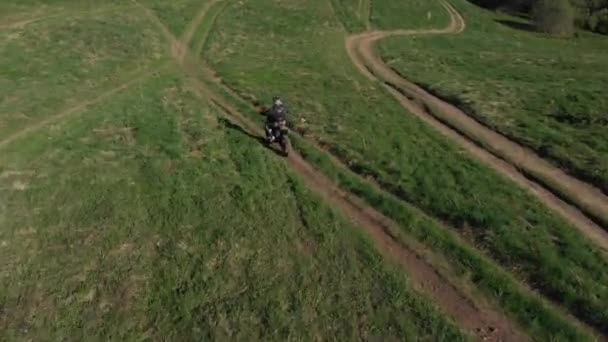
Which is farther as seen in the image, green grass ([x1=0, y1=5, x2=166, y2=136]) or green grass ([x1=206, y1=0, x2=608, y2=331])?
green grass ([x1=0, y1=5, x2=166, y2=136])

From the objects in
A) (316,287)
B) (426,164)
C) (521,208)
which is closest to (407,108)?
(426,164)

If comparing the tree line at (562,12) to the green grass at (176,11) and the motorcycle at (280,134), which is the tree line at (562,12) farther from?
the motorcycle at (280,134)

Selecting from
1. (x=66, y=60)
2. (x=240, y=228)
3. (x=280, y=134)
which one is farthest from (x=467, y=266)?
(x=66, y=60)

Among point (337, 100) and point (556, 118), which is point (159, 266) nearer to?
point (337, 100)

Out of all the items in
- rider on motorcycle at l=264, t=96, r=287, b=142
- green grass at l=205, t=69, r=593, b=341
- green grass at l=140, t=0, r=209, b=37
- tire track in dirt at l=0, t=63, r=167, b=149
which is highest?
rider on motorcycle at l=264, t=96, r=287, b=142

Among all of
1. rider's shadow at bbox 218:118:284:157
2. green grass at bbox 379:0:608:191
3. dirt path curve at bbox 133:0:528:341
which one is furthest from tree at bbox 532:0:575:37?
dirt path curve at bbox 133:0:528:341

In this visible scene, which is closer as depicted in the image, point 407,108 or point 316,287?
point 316,287

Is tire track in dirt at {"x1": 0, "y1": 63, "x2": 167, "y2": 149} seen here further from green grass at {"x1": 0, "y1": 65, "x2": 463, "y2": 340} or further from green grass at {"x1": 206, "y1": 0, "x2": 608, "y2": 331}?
green grass at {"x1": 206, "y1": 0, "x2": 608, "y2": 331}
